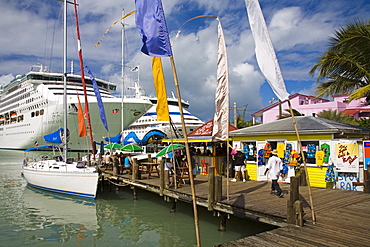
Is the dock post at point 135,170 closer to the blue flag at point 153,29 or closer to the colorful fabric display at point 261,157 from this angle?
the colorful fabric display at point 261,157

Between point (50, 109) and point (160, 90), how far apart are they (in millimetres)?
47422

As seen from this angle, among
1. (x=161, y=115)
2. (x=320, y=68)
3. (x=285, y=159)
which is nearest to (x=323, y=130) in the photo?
(x=285, y=159)

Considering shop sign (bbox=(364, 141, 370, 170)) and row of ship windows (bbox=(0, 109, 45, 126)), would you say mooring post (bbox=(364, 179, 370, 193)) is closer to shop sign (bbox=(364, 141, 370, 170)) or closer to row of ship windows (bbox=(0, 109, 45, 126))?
shop sign (bbox=(364, 141, 370, 170))

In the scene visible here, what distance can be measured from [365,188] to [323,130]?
255cm

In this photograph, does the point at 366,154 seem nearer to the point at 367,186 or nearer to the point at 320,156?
the point at 367,186

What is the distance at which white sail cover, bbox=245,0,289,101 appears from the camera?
6359 millimetres

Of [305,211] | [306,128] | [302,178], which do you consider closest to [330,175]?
[302,178]

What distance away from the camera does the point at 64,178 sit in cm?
1673

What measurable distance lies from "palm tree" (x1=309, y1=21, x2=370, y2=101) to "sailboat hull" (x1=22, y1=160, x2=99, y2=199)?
1242 centimetres

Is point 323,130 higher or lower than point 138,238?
higher

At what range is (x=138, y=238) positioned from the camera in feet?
32.6

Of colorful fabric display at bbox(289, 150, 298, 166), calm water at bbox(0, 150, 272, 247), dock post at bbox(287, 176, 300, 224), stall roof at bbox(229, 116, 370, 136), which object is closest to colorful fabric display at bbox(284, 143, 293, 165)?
colorful fabric display at bbox(289, 150, 298, 166)

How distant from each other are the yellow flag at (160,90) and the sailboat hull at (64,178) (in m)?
8.94

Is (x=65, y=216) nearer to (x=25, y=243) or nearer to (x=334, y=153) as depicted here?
(x=25, y=243)
